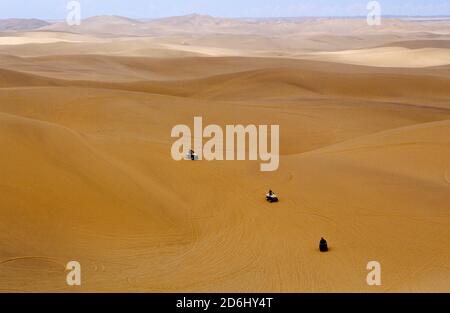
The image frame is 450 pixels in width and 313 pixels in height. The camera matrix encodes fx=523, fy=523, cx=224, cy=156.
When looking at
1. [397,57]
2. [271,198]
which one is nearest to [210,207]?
[271,198]

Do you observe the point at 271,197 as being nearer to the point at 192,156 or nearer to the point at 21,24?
the point at 192,156

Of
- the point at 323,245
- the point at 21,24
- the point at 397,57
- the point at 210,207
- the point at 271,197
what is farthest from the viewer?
the point at 21,24

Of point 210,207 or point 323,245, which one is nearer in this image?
point 323,245

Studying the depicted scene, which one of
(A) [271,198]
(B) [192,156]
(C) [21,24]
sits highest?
(C) [21,24]

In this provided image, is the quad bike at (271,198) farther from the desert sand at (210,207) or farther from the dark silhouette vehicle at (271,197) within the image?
the desert sand at (210,207)

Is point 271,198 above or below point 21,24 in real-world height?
below

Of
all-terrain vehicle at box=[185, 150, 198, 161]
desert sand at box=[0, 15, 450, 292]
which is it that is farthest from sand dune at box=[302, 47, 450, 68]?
all-terrain vehicle at box=[185, 150, 198, 161]

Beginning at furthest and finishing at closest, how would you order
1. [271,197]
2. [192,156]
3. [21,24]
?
[21,24] → [192,156] → [271,197]

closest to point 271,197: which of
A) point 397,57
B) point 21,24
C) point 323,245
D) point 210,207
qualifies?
point 210,207

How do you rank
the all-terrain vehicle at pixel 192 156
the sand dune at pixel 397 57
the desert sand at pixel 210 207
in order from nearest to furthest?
1. the desert sand at pixel 210 207
2. the all-terrain vehicle at pixel 192 156
3. the sand dune at pixel 397 57

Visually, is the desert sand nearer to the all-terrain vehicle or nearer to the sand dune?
the all-terrain vehicle

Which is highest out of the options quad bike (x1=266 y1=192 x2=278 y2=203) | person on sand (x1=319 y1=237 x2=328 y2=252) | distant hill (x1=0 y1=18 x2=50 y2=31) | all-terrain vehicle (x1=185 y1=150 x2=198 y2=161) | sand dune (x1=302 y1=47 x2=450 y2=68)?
distant hill (x1=0 y1=18 x2=50 y2=31)

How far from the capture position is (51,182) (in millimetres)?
8836

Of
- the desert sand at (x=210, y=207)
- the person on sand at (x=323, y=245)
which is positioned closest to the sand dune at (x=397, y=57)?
the desert sand at (x=210, y=207)
